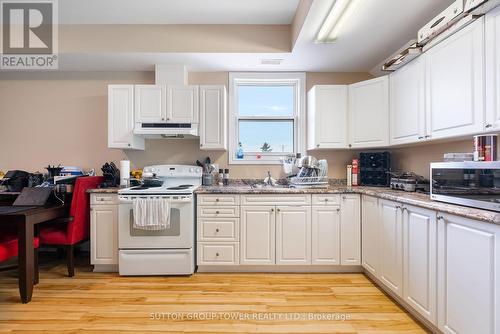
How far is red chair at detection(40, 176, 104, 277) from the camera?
279 cm

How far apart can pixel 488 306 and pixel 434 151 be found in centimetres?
166

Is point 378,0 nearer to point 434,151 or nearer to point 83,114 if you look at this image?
point 434,151

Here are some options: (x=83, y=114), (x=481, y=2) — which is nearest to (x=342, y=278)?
(x=481, y=2)

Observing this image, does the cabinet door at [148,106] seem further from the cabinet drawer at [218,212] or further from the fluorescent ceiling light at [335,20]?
the fluorescent ceiling light at [335,20]

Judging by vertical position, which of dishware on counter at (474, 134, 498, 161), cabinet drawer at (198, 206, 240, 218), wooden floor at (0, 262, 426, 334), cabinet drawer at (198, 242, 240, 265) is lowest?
wooden floor at (0, 262, 426, 334)

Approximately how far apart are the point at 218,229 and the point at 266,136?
4.98 ft

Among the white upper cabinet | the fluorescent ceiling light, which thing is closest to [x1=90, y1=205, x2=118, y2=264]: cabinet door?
the white upper cabinet

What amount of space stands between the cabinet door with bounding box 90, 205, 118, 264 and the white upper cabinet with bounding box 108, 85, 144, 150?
2.75 feet

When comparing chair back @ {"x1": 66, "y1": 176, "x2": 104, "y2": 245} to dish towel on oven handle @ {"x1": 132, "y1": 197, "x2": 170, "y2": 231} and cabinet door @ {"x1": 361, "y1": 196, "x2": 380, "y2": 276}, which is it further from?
cabinet door @ {"x1": 361, "y1": 196, "x2": 380, "y2": 276}

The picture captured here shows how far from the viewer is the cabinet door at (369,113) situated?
2.93 m

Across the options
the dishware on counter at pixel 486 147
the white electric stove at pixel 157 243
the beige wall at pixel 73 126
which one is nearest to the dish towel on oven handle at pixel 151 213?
the white electric stove at pixel 157 243

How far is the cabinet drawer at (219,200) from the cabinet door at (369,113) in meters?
1.60

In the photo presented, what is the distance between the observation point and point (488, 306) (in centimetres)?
140

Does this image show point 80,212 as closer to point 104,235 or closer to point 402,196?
point 104,235
